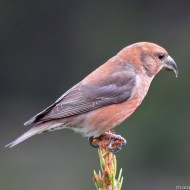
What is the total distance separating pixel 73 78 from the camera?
12094mm

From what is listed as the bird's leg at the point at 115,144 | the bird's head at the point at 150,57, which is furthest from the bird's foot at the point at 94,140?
the bird's head at the point at 150,57

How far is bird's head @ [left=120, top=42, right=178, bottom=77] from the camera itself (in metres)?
7.02

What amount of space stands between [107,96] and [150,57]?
653 mm

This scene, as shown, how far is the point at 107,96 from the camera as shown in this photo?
6734 millimetres

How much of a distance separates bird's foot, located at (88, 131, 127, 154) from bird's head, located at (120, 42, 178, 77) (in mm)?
858

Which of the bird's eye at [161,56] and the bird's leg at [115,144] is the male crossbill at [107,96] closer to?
the bird's eye at [161,56]

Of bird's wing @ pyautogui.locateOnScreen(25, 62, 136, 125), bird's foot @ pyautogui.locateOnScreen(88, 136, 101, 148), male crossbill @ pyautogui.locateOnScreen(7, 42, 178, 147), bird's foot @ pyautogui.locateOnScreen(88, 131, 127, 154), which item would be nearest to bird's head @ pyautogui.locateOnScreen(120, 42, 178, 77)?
male crossbill @ pyautogui.locateOnScreen(7, 42, 178, 147)

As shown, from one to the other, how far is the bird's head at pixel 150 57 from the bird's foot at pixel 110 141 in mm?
858

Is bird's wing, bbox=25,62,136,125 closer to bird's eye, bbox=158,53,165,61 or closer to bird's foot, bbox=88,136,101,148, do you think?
bird's foot, bbox=88,136,101,148

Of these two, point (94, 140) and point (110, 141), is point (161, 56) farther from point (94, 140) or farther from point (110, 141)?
point (110, 141)

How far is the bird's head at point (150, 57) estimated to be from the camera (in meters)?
7.02

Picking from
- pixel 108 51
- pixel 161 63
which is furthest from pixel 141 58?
pixel 108 51

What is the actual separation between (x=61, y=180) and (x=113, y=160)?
4900 mm

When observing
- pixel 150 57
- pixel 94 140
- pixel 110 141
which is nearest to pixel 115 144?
pixel 110 141
